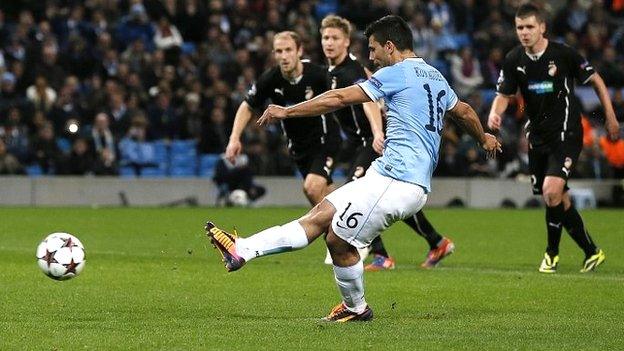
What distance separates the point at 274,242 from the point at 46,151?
1738 centimetres

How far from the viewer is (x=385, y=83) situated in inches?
364

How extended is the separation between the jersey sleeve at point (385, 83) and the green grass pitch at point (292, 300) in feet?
5.30

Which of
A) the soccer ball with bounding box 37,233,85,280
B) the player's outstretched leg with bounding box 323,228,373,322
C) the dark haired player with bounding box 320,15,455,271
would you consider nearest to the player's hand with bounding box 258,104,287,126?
the player's outstretched leg with bounding box 323,228,373,322

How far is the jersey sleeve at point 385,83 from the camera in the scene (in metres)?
9.17

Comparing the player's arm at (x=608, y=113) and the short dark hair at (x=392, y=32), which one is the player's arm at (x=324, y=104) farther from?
the player's arm at (x=608, y=113)

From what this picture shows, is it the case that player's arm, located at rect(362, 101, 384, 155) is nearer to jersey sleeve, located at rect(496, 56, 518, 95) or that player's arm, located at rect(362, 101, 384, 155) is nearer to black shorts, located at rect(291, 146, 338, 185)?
black shorts, located at rect(291, 146, 338, 185)

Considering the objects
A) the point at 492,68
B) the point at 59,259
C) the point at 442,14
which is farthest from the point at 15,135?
the point at 59,259

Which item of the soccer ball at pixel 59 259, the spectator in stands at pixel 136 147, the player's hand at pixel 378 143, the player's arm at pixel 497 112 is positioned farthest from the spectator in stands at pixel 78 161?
the soccer ball at pixel 59 259

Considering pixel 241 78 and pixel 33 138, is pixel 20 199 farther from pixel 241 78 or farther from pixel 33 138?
pixel 241 78

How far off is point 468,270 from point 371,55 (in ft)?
16.1

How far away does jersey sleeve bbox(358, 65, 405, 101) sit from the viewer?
30.1ft

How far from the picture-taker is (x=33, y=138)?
26.0 meters

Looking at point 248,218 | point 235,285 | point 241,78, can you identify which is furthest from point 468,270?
point 241,78

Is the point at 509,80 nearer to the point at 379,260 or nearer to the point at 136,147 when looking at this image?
the point at 379,260
